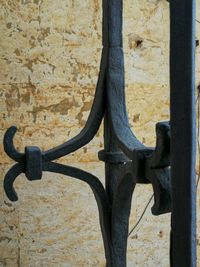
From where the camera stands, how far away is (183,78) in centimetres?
39

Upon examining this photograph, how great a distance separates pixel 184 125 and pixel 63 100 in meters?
0.86

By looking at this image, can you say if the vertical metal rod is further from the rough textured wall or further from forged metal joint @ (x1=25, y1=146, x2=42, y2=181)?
the rough textured wall

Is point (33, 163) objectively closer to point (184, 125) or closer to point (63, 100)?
point (184, 125)

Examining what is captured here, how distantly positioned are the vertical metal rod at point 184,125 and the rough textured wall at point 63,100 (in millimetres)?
832

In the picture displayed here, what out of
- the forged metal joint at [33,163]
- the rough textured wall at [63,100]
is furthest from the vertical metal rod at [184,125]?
the rough textured wall at [63,100]

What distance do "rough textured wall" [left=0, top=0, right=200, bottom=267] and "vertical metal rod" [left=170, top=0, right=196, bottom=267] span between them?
0.83 m

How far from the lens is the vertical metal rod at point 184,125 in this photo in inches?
15.4

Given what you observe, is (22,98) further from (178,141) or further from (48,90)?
(178,141)

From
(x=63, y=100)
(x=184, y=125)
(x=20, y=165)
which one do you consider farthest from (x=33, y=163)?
(x=63, y=100)

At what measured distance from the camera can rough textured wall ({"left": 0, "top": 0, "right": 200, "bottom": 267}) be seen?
118 centimetres

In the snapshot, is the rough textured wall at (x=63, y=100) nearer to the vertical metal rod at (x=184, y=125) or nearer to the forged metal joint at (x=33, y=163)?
the forged metal joint at (x=33, y=163)

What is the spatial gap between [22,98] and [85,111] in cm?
18

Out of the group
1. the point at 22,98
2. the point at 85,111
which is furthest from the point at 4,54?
the point at 85,111

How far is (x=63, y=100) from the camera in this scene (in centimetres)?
123
